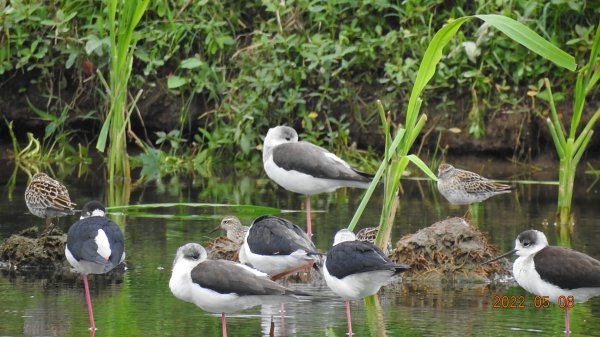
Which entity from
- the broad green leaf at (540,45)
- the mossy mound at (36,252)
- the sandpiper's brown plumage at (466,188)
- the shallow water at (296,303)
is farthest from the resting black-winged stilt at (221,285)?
the sandpiper's brown plumage at (466,188)

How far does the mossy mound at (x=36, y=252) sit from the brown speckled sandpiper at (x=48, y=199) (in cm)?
122

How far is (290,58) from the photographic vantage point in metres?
19.0

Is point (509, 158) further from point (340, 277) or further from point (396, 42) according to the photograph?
point (340, 277)

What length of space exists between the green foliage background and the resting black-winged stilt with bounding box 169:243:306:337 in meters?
9.65

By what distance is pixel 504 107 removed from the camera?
18312 mm

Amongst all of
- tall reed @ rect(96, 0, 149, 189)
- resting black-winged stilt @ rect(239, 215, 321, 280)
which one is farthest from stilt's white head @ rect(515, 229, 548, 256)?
tall reed @ rect(96, 0, 149, 189)

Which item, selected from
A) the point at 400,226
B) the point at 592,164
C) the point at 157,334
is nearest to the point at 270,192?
the point at 400,226

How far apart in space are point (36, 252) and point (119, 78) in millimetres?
4763

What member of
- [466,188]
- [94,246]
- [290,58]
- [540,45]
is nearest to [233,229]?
[94,246]

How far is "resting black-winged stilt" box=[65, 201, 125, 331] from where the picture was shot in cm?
949

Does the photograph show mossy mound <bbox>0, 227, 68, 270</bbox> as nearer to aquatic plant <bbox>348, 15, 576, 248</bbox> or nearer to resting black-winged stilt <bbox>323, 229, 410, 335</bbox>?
aquatic plant <bbox>348, 15, 576, 248</bbox>

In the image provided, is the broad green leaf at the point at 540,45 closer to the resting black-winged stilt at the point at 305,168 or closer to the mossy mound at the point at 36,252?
the resting black-winged stilt at the point at 305,168

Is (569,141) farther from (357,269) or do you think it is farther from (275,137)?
(357,269)

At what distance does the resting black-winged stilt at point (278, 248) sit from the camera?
9.64 metres
